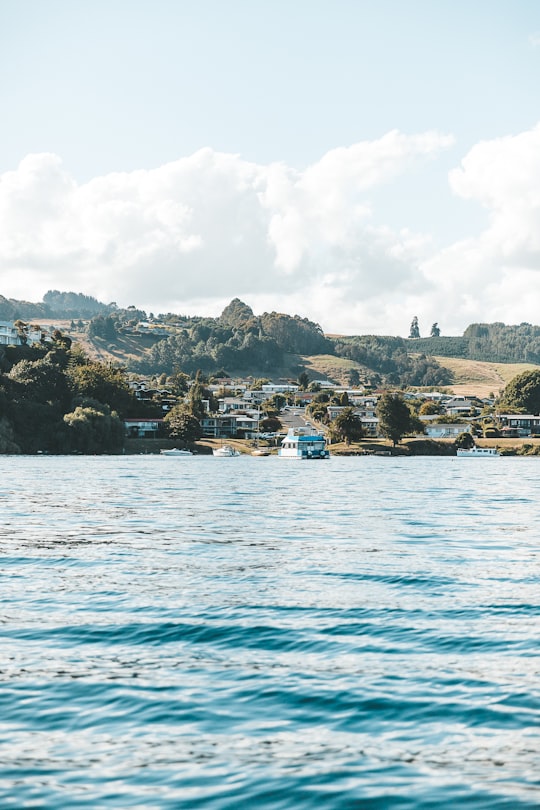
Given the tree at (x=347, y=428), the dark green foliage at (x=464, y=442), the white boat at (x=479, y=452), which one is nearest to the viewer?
the white boat at (x=479, y=452)

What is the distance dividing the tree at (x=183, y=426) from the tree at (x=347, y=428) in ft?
95.5

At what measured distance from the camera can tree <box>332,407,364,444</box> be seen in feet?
630

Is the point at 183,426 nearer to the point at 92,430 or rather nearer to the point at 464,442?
the point at 92,430

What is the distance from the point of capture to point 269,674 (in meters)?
15.5

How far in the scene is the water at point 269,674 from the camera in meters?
11.1

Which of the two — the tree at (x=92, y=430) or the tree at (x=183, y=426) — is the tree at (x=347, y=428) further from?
the tree at (x=92, y=430)

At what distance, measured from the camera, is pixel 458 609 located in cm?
2117

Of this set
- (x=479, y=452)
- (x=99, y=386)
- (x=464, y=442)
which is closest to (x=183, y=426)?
(x=99, y=386)

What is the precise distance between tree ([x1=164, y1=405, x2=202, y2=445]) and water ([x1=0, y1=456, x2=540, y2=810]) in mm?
155294

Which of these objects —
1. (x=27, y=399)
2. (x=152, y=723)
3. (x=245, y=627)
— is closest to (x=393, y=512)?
(x=245, y=627)

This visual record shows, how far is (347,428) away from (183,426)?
3406cm

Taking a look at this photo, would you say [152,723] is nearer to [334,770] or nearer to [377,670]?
[334,770]

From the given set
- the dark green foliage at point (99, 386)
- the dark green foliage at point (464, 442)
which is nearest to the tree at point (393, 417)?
the dark green foliage at point (464, 442)

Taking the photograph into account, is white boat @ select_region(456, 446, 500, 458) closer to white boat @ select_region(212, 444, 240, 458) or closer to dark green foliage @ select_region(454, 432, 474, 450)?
dark green foliage @ select_region(454, 432, 474, 450)
